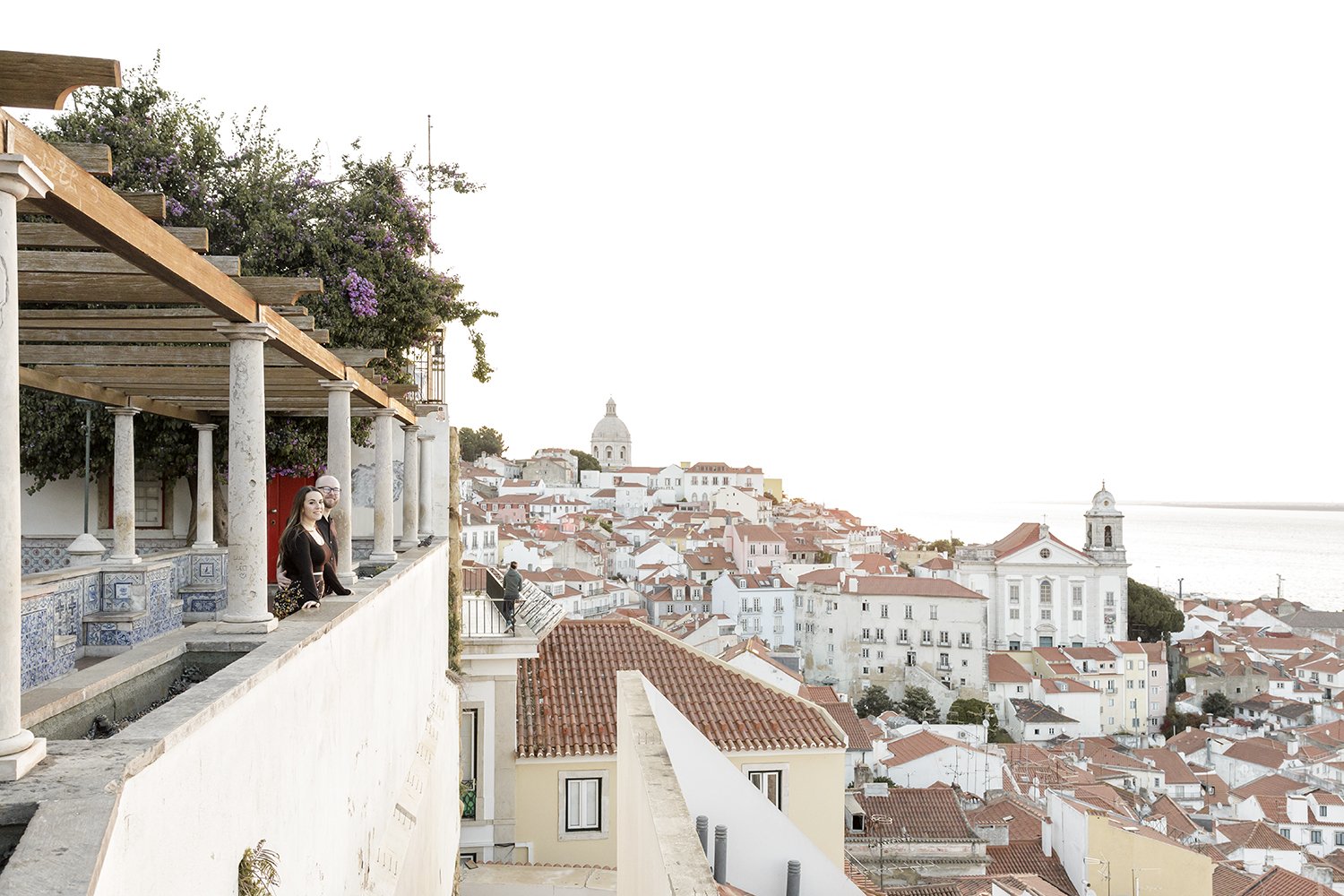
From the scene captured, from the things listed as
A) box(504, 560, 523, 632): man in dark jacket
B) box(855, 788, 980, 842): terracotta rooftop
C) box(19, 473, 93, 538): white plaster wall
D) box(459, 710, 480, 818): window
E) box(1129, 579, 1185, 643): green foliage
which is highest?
box(19, 473, 93, 538): white plaster wall

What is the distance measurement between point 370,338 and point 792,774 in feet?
24.0

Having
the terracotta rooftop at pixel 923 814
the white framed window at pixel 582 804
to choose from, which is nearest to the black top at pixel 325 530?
the white framed window at pixel 582 804

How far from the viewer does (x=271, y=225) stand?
10258mm

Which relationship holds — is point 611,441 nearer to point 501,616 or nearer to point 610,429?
point 610,429

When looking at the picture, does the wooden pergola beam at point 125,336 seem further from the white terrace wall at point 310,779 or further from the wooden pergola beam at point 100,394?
the white terrace wall at point 310,779

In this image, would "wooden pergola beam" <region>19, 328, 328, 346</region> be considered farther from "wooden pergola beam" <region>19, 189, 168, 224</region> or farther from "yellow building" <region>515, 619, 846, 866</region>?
"yellow building" <region>515, 619, 846, 866</region>

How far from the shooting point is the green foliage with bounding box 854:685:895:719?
2520 inches

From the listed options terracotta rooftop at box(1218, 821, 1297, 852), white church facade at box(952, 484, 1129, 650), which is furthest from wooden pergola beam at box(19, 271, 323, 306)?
white church facade at box(952, 484, 1129, 650)

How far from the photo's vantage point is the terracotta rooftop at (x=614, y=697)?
38.3ft

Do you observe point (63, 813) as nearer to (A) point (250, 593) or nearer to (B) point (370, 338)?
(A) point (250, 593)

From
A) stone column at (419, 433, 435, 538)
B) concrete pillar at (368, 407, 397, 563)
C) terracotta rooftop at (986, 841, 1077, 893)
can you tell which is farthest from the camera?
terracotta rooftop at (986, 841, 1077, 893)

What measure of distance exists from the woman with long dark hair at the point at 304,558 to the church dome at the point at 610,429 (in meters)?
137

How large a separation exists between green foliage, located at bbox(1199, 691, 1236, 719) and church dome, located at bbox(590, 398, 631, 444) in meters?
91.3

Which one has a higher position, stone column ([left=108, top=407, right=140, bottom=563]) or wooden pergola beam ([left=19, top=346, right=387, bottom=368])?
wooden pergola beam ([left=19, top=346, right=387, bottom=368])
